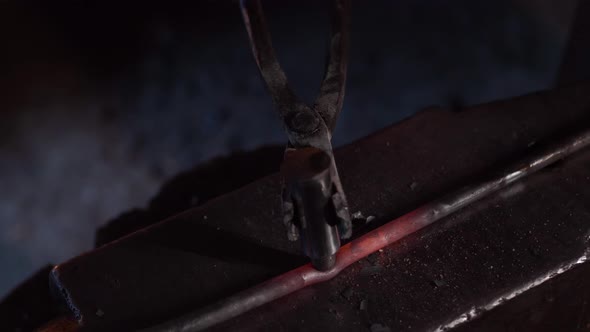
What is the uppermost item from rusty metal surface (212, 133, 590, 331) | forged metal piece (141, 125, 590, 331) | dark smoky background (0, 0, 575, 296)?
forged metal piece (141, 125, 590, 331)

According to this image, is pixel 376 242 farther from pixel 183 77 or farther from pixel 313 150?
pixel 183 77


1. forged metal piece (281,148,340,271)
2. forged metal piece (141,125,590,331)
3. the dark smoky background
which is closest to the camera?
forged metal piece (281,148,340,271)

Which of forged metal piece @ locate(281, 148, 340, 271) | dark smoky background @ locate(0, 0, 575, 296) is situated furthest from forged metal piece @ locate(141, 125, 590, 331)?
dark smoky background @ locate(0, 0, 575, 296)

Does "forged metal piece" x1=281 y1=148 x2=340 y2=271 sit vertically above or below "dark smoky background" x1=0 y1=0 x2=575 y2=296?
above

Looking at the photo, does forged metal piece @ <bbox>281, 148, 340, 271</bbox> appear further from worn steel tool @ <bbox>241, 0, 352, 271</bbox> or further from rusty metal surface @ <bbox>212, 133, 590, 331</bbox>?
rusty metal surface @ <bbox>212, 133, 590, 331</bbox>

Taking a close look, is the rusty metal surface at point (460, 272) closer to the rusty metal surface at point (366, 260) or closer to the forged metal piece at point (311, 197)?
the rusty metal surface at point (366, 260)

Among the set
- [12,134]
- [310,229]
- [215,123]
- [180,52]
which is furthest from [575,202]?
[12,134]

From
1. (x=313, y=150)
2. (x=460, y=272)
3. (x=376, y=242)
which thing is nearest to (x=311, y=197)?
(x=313, y=150)
